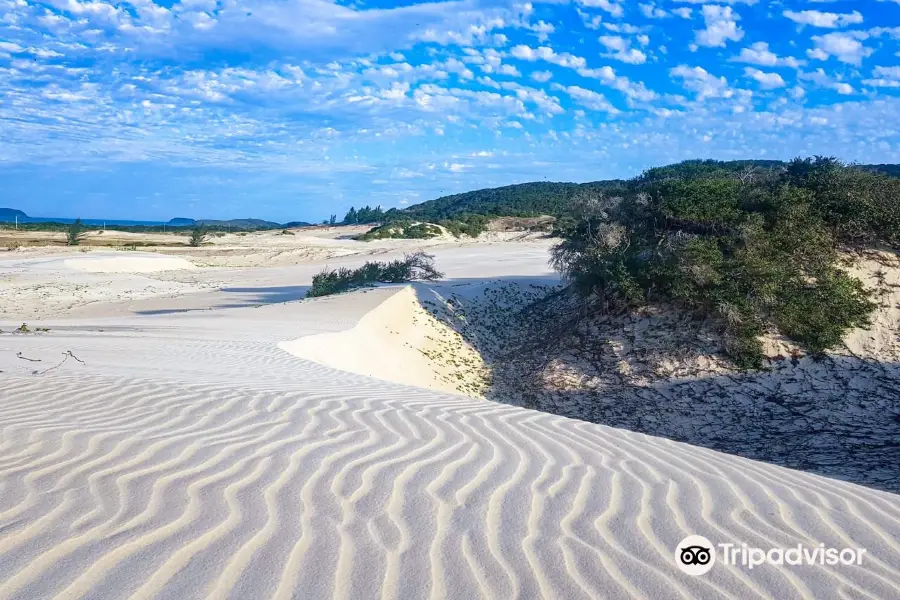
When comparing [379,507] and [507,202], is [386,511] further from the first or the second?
[507,202]

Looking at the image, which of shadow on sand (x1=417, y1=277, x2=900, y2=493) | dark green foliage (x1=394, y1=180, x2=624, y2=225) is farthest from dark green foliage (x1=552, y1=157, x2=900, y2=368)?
dark green foliage (x1=394, y1=180, x2=624, y2=225)

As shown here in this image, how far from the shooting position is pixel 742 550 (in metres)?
3.22

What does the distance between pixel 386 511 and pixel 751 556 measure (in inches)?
68.5

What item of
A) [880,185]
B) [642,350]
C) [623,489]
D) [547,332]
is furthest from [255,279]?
[623,489]

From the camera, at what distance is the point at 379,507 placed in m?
3.61

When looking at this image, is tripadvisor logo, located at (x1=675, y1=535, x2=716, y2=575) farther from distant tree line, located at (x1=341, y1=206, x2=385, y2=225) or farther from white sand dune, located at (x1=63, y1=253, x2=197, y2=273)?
distant tree line, located at (x1=341, y1=206, x2=385, y2=225)

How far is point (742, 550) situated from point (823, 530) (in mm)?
588

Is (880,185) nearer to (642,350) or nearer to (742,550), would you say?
(642,350)

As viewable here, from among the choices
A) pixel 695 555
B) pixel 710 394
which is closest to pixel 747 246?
pixel 710 394

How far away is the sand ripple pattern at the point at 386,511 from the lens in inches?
111

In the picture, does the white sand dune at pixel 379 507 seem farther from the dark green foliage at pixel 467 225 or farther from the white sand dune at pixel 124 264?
the dark green foliage at pixel 467 225

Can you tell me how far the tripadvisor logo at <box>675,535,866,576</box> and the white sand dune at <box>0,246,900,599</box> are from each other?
0.20 feet

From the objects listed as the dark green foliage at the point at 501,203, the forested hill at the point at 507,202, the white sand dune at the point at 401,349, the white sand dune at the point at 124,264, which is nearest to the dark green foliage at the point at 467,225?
the dark green foliage at the point at 501,203

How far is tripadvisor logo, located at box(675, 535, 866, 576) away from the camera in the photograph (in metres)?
3.07
